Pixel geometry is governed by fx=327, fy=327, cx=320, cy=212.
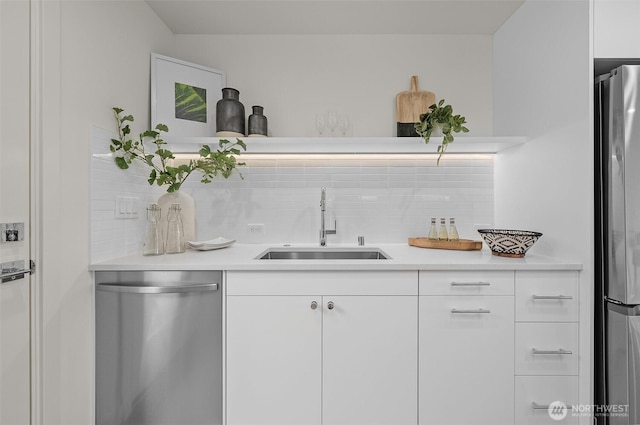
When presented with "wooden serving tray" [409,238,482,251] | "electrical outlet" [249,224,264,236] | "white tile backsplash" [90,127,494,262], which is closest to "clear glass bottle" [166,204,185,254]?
"white tile backsplash" [90,127,494,262]

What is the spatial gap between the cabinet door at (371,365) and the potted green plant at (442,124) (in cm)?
97

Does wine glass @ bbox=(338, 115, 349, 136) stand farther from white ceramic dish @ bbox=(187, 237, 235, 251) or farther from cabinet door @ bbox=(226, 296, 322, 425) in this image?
cabinet door @ bbox=(226, 296, 322, 425)

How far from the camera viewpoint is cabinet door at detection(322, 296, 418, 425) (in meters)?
1.50

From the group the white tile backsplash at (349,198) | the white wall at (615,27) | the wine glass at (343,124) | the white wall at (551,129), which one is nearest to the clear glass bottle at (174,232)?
the white tile backsplash at (349,198)

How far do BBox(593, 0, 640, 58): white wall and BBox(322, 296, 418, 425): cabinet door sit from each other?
4.69 feet

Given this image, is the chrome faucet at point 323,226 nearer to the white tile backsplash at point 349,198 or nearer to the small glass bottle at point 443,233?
the white tile backsplash at point 349,198

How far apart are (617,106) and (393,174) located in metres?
1.16

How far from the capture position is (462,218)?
224 centimetres

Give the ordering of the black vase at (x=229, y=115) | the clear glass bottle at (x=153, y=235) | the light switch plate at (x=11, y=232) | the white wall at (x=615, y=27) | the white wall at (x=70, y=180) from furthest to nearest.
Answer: the black vase at (x=229, y=115) < the clear glass bottle at (x=153, y=235) < the white wall at (x=615, y=27) < the white wall at (x=70, y=180) < the light switch plate at (x=11, y=232)

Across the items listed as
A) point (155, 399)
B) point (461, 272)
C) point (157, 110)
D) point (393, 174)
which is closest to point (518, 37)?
point (393, 174)

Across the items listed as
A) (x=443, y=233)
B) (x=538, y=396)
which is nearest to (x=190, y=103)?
(x=443, y=233)

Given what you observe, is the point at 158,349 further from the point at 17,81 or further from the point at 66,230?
the point at 17,81

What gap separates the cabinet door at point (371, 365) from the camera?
4.91 feet

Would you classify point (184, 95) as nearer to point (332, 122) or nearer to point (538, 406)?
point (332, 122)
